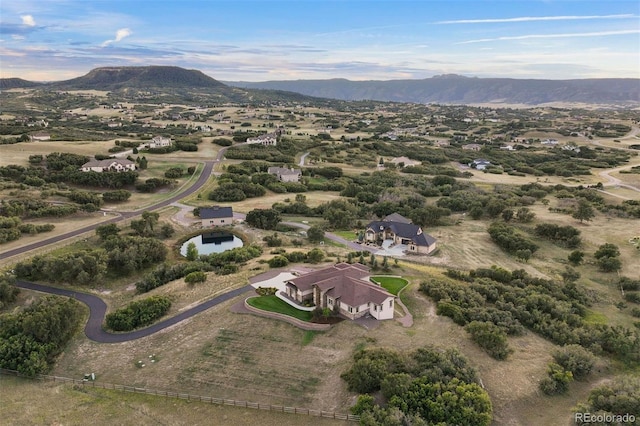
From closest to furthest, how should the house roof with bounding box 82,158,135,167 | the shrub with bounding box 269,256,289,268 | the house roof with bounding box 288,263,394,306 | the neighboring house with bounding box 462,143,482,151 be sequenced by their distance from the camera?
the house roof with bounding box 288,263,394,306, the shrub with bounding box 269,256,289,268, the house roof with bounding box 82,158,135,167, the neighboring house with bounding box 462,143,482,151

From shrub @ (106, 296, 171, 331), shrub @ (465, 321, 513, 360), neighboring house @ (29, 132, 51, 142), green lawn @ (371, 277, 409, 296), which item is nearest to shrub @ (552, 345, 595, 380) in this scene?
shrub @ (465, 321, 513, 360)

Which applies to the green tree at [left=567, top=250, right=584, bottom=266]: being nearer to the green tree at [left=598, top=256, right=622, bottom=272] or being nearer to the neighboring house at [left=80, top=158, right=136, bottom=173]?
the green tree at [left=598, top=256, right=622, bottom=272]

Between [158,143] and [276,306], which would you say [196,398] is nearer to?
[276,306]

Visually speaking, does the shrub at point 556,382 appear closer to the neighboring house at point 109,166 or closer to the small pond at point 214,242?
the small pond at point 214,242

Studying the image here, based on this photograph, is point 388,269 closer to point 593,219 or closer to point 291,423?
point 291,423

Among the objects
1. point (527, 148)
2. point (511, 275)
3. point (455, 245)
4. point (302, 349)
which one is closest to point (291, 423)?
point (302, 349)

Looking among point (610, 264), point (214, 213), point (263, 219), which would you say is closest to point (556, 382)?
point (610, 264)
